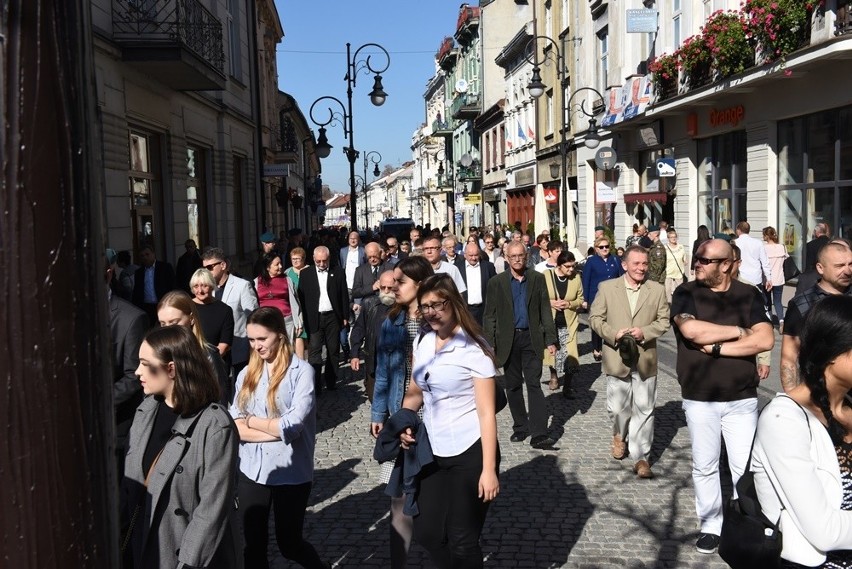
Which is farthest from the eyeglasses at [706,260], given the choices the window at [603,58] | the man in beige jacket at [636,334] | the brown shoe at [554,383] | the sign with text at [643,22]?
the window at [603,58]

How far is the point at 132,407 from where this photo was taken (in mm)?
5066

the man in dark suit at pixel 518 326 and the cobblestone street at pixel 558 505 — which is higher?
the man in dark suit at pixel 518 326

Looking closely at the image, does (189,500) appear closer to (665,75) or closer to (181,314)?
(181,314)

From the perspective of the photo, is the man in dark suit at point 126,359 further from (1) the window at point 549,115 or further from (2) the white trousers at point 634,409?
(1) the window at point 549,115

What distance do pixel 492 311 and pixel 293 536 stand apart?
4227 mm

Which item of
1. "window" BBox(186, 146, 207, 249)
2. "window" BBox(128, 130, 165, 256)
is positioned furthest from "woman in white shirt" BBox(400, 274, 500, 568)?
"window" BBox(186, 146, 207, 249)

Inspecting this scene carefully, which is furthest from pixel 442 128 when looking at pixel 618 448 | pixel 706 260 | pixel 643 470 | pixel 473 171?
pixel 706 260

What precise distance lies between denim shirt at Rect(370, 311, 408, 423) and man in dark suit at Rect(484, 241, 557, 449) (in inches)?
97.2

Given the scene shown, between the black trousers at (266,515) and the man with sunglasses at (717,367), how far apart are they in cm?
257

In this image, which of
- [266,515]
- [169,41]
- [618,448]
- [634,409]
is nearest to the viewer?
[266,515]

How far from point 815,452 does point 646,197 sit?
22.9m

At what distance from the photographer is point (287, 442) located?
15.7 feet

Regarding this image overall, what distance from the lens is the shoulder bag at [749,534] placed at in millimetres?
2801

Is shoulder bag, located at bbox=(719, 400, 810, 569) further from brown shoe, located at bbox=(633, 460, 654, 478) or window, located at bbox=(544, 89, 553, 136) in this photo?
window, located at bbox=(544, 89, 553, 136)
